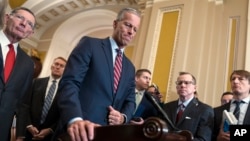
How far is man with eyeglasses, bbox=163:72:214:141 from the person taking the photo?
8.37 ft

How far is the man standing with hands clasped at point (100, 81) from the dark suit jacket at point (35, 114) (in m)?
1.11

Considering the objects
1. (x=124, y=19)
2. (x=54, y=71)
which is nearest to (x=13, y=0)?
(x=54, y=71)

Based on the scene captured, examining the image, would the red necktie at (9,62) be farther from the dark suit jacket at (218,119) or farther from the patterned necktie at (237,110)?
the patterned necktie at (237,110)

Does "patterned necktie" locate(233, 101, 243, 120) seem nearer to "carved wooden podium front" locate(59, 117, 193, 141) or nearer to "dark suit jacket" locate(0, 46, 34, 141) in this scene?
"dark suit jacket" locate(0, 46, 34, 141)

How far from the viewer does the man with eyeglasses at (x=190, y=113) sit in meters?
2.55

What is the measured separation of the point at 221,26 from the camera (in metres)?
5.10

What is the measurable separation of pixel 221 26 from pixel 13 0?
591 cm

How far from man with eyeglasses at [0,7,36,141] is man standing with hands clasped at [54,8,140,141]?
2.41 ft

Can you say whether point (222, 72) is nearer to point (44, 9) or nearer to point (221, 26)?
point (221, 26)

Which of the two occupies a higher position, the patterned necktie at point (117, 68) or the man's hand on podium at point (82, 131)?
the patterned necktie at point (117, 68)

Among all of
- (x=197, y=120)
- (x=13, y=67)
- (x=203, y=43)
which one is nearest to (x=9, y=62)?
(x=13, y=67)

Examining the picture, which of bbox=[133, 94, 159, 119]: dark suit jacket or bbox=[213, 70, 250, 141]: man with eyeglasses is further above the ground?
bbox=[213, 70, 250, 141]: man with eyeglasses

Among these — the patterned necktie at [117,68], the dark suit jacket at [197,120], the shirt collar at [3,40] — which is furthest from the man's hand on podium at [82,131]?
the dark suit jacket at [197,120]

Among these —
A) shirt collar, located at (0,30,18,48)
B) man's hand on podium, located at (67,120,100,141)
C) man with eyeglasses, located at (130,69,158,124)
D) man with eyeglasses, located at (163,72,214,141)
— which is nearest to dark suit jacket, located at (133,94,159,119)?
man with eyeglasses, located at (130,69,158,124)
